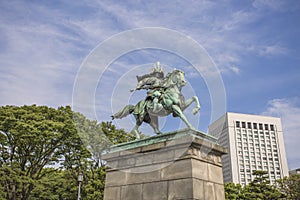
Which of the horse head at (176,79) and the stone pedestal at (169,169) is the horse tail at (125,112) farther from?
the horse head at (176,79)

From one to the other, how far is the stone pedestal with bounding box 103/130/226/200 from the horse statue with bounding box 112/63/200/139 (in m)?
0.72

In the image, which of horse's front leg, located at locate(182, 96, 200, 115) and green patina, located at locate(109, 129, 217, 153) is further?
horse's front leg, located at locate(182, 96, 200, 115)

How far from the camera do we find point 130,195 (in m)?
9.30

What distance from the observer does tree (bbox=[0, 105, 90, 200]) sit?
25.4 metres

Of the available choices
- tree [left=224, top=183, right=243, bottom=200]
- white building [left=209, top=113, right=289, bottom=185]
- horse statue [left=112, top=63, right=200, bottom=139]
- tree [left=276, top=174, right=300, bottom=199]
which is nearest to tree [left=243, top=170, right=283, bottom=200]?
tree [left=224, top=183, right=243, bottom=200]

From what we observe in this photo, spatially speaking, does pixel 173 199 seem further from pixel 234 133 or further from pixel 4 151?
pixel 234 133

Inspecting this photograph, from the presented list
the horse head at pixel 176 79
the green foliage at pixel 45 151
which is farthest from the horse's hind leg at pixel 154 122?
the green foliage at pixel 45 151

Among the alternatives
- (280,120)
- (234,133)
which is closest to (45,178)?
(234,133)

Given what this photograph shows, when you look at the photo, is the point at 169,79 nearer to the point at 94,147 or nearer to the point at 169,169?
the point at 169,169

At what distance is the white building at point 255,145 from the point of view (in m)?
137

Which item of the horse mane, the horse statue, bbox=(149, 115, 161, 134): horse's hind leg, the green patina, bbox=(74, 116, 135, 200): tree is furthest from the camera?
bbox=(74, 116, 135, 200): tree

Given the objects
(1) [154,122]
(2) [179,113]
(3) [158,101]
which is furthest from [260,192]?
(2) [179,113]

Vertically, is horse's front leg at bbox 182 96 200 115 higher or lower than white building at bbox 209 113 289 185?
lower

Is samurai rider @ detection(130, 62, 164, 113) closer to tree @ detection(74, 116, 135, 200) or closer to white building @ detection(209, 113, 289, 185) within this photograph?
tree @ detection(74, 116, 135, 200)
